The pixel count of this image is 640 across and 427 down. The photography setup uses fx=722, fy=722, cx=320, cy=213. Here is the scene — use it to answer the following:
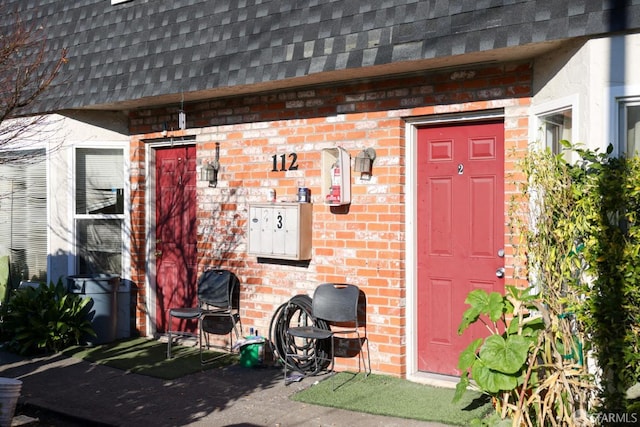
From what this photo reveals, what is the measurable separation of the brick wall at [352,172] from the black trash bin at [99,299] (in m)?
1.34

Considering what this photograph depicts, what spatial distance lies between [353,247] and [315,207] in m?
0.62

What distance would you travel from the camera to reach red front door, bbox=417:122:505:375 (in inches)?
254

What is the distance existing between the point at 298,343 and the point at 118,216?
3.38 m

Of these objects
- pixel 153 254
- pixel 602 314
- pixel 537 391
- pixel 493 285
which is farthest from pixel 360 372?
pixel 153 254

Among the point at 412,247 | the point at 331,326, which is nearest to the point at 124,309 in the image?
the point at 331,326

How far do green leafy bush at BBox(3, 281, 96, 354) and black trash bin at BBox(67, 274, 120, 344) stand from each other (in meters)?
0.08

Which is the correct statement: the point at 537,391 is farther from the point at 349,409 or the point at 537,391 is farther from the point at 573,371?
the point at 349,409

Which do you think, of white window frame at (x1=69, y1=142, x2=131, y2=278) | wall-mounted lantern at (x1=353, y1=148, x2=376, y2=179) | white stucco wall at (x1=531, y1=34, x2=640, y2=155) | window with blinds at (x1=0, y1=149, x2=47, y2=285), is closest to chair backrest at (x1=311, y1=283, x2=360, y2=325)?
wall-mounted lantern at (x1=353, y1=148, x2=376, y2=179)

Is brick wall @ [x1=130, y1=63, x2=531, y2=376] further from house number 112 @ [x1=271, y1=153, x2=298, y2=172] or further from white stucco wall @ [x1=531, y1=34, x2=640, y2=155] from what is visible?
A: white stucco wall @ [x1=531, y1=34, x2=640, y2=155]

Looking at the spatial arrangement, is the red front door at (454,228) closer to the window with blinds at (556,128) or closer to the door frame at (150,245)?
the window with blinds at (556,128)

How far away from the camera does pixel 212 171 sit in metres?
8.34

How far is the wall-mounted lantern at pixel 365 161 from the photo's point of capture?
22.7ft

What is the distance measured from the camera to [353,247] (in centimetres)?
717

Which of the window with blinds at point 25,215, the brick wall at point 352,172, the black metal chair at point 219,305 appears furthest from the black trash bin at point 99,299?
the brick wall at point 352,172
